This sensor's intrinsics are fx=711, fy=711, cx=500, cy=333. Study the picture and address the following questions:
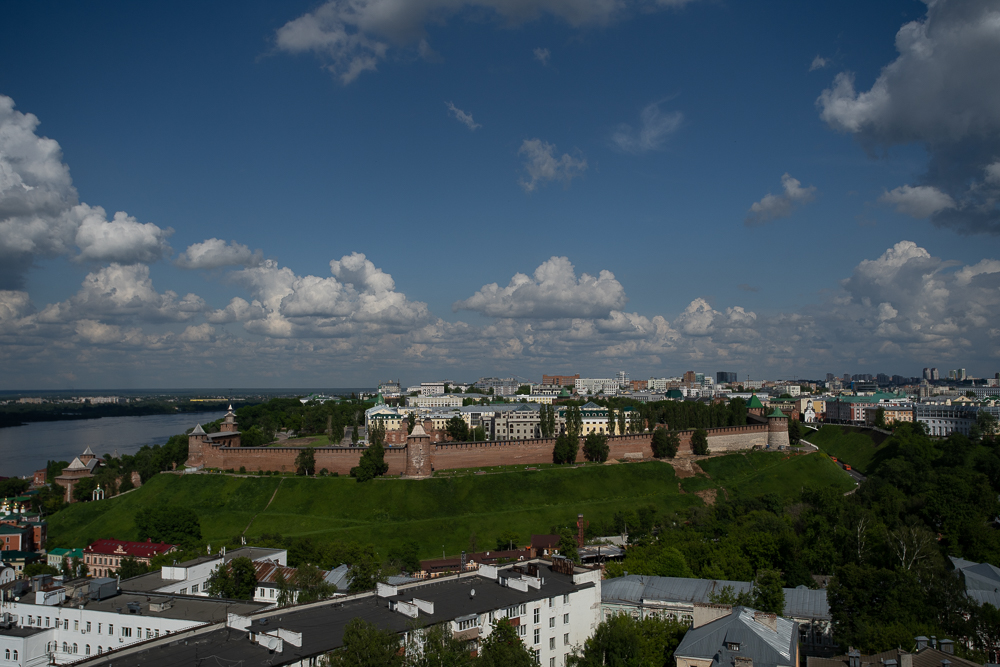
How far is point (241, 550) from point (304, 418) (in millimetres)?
54727

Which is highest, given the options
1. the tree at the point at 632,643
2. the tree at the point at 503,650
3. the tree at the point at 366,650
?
the tree at the point at 366,650

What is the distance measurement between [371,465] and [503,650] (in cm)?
4193

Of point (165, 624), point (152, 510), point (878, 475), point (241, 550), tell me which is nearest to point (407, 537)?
point (241, 550)

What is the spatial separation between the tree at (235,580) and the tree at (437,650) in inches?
538

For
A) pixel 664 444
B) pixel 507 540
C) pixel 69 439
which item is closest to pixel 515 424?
pixel 664 444

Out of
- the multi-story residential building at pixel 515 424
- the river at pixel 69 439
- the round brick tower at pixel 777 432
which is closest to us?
the round brick tower at pixel 777 432

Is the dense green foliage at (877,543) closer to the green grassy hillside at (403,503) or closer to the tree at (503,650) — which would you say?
the green grassy hillside at (403,503)

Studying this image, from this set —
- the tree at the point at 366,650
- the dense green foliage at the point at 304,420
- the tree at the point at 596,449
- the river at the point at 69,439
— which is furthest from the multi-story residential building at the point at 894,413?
the river at the point at 69,439

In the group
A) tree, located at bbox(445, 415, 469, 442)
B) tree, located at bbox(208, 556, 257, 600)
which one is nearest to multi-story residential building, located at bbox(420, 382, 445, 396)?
tree, located at bbox(445, 415, 469, 442)

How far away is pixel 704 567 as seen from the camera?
98.9ft

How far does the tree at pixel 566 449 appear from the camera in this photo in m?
64.3

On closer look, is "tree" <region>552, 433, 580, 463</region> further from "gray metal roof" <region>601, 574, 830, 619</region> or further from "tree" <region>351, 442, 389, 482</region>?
"gray metal roof" <region>601, 574, 830, 619</region>

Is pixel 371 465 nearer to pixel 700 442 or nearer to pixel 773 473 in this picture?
pixel 700 442

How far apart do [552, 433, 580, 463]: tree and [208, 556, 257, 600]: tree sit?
38296 mm
